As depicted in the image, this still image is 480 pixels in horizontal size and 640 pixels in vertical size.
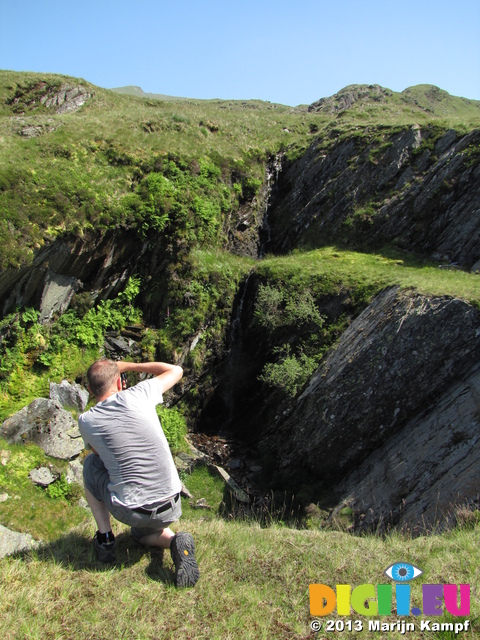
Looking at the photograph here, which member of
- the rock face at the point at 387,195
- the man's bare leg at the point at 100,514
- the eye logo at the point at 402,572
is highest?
the rock face at the point at 387,195

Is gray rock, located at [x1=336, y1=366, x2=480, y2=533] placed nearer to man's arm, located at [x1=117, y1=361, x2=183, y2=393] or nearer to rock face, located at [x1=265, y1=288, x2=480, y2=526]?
rock face, located at [x1=265, y1=288, x2=480, y2=526]

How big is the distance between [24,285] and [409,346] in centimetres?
1329

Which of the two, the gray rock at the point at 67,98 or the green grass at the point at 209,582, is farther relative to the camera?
the gray rock at the point at 67,98

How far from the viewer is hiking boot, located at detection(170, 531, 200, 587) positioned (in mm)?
4797

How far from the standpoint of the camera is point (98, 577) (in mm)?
4945

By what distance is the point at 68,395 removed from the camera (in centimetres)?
1372

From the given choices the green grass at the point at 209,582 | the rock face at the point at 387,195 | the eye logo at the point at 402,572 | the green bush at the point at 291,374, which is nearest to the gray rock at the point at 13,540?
the green grass at the point at 209,582

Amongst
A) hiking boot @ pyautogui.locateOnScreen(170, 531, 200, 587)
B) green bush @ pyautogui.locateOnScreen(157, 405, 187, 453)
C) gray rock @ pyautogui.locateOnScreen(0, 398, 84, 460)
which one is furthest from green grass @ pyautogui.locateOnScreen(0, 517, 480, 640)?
green bush @ pyautogui.locateOnScreen(157, 405, 187, 453)

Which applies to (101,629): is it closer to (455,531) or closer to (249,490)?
(455,531)

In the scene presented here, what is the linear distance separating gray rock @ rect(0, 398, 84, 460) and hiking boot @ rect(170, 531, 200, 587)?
341 inches

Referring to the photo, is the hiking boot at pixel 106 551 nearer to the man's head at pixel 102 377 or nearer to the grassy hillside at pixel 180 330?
the grassy hillside at pixel 180 330

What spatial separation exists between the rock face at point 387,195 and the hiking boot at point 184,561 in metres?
18.4

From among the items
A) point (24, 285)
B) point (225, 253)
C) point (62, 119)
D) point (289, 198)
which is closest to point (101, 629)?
point (24, 285)

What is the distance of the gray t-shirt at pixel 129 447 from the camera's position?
4926 mm
